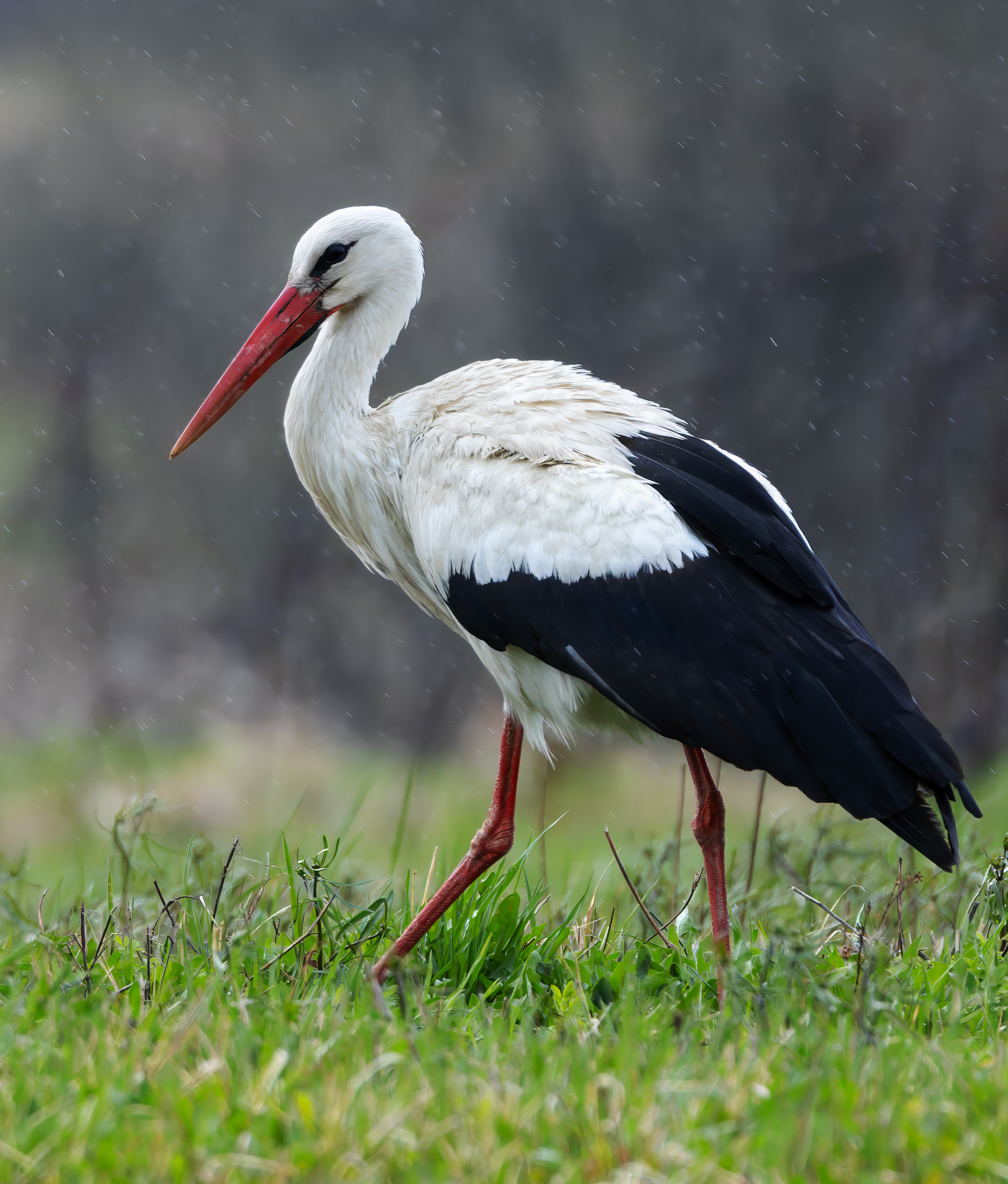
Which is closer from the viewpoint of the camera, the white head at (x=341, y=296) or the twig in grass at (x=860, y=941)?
the twig in grass at (x=860, y=941)

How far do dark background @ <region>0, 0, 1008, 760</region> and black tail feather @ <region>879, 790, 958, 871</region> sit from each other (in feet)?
21.3

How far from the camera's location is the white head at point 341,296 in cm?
340

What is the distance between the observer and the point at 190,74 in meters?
10.2

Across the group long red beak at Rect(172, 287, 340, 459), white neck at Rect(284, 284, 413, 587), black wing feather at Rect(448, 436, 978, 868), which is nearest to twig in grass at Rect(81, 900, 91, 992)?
black wing feather at Rect(448, 436, 978, 868)

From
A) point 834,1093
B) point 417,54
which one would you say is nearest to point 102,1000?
point 834,1093

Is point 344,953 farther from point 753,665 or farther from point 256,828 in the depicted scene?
point 256,828

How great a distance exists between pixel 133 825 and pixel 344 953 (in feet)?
2.37

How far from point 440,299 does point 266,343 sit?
21.0ft

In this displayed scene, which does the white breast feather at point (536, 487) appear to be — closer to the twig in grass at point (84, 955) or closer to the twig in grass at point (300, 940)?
the twig in grass at point (300, 940)

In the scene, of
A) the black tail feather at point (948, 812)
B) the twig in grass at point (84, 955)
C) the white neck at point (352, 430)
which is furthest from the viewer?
the white neck at point (352, 430)

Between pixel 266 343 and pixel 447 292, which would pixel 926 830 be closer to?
pixel 266 343

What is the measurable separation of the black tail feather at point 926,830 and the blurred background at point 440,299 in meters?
6.48

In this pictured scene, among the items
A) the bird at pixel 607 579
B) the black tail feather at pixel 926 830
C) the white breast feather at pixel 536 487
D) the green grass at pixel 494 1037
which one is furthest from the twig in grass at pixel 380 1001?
the black tail feather at pixel 926 830

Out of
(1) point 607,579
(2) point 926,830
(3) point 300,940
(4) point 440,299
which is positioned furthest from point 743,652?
(4) point 440,299
